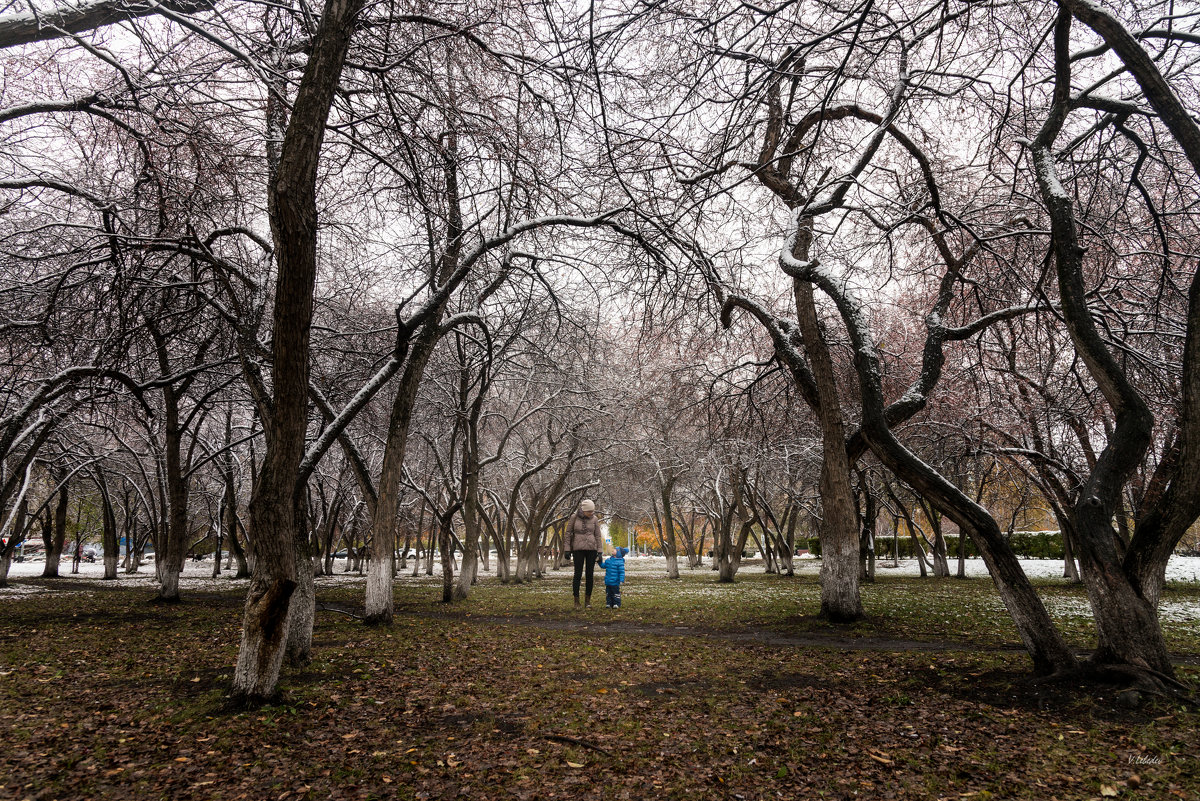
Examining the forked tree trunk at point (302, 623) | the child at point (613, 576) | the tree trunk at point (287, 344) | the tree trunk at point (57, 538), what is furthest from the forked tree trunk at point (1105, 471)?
the tree trunk at point (57, 538)

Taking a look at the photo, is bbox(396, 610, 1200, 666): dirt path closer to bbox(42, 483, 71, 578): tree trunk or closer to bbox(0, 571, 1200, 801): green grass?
bbox(0, 571, 1200, 801): green grass

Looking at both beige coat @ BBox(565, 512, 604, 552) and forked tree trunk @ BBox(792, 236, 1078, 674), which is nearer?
forked tree trunk @ BBox(792, 236, 1078, 674)

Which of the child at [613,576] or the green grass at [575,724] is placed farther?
the child at [613,576]

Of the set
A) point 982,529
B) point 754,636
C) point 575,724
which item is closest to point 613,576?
point 754,636

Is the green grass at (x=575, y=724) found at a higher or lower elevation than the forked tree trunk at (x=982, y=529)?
lower

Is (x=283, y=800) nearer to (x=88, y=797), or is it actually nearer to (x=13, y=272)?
(x=88, y=797)

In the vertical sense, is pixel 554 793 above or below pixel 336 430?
below

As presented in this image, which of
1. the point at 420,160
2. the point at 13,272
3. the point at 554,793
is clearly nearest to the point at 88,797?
the point at 554,793

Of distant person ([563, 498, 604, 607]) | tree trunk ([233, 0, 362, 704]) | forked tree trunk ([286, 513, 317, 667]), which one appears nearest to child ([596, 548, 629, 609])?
distant person ([563, 498, 604, 607])

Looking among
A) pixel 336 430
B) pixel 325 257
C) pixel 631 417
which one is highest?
pixel 325 257

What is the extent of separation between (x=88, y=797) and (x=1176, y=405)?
10410 millimetres

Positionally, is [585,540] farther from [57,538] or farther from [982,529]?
[57,538]

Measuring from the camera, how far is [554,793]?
11.2ft

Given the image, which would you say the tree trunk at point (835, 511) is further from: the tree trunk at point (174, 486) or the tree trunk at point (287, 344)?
the tree trunk at point (174, 486)
